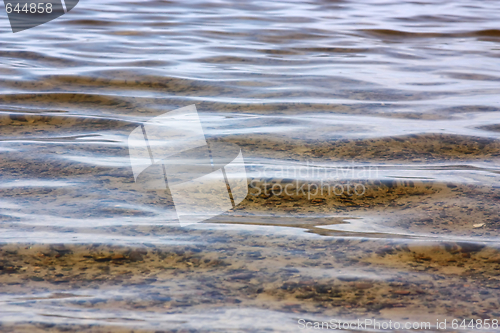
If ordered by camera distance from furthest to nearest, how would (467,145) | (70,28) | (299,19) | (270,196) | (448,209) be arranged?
1. (299,19)
2. (70,28)
3. (467,145)
4. (270,196)
5. (448,209)

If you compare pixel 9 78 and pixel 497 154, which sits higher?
pixel 9 78

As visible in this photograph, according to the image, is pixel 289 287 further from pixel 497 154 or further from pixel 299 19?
pixel 299 19

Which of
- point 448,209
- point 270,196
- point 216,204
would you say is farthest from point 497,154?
point 216,204

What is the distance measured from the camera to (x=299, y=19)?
664 cm

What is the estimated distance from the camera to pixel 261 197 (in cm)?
196

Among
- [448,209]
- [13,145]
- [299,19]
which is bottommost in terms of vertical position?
[448,209]

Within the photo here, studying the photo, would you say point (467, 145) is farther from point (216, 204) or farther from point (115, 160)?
point (115, 160)

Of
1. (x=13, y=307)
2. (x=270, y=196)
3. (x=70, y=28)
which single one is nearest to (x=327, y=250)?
(x=270, y=196)

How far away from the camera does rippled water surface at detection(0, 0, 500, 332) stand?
4.19ft

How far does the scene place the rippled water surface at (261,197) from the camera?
128cm

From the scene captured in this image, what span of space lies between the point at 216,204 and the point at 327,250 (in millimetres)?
524

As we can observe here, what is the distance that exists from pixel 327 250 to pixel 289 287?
0.25 metres

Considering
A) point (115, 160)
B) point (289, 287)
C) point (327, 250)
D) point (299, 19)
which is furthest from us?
point (299, 19)

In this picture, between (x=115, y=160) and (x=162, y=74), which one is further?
(x=162, y=74)
